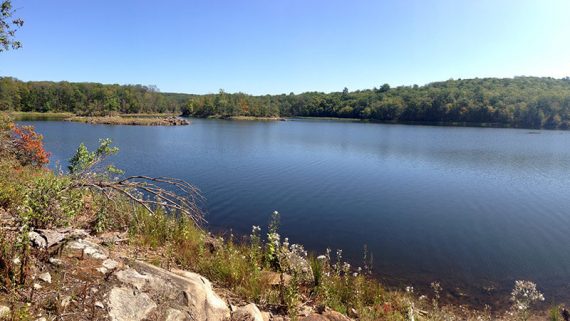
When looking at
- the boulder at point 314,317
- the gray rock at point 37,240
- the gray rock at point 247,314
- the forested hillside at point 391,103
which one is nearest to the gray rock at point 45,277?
the gray rock at point 37,240

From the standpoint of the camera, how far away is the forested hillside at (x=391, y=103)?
10794 cm

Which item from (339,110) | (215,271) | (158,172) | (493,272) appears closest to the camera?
(215,271)

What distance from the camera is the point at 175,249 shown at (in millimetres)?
7738

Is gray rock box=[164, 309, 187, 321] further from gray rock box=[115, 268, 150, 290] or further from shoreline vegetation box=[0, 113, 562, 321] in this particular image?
shoreline vegetation box=[0, 113, 562, 321]

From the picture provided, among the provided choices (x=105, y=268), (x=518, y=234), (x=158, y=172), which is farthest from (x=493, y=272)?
(x=158, y=172)

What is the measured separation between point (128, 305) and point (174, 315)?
1.87 feet

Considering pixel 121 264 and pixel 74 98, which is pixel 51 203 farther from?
pixel 74 98

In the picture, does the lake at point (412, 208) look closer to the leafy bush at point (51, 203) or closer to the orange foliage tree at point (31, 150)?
the orange foliage tree at point (31, 150)

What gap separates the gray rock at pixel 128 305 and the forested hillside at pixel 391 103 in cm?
11432

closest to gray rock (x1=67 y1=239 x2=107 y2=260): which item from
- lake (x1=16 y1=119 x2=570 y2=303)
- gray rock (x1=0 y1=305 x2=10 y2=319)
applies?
gray rock (x1=0 y1=305 x2=10 y2=319)

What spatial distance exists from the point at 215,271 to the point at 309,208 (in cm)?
1166

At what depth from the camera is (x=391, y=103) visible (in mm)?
147250

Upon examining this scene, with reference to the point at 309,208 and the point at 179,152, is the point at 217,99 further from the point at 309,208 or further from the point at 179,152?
the point at 309,208

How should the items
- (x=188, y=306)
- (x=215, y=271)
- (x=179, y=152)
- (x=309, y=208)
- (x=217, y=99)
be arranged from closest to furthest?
(x=188, y=306) → (x=215, y=271) → (x=309, y=208) → (x=179, y=152) → (x=217, y=99)
